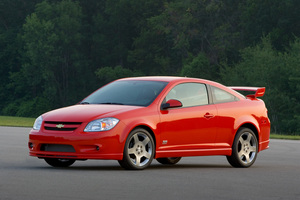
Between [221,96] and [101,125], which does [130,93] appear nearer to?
[101,125]

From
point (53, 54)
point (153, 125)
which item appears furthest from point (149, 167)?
point (53, 54)

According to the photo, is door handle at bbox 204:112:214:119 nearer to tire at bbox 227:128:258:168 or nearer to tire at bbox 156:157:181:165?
tire at bbox 227:128:258:168

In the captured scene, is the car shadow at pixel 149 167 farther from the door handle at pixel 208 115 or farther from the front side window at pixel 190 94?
the front side window at pixel 190 94

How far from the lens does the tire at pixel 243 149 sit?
48.3 ft

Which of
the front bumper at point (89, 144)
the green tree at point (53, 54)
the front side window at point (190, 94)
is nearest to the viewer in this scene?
the front bumper at point (89, 144)

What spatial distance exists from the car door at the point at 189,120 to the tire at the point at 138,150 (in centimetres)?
34

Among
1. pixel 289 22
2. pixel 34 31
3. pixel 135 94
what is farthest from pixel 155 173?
pixel 34 31

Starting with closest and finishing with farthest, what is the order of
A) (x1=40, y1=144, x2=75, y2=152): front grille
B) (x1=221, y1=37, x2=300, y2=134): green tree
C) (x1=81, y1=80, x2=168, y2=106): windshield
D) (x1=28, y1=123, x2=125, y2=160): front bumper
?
1. (x1=28, y1=123, x2=125, y2=160): front bumper
2. (x1=40, y1=144, x2=75, y2=152): front grille
3. (x1=81, y1=80, x2=168, y2=106): windshield
4. (x1=221, y1=37, x2=300, y2=134): green tree

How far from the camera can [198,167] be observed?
1468 centimetres

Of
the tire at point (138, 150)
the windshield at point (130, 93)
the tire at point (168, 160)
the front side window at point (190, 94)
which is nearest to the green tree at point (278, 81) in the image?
the tire at point (168, 160)

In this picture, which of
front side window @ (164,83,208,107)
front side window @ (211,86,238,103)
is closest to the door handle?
front side window @ (164,83,208,107)

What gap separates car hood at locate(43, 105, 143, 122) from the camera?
12.9 meters

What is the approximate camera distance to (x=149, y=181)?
459 inches

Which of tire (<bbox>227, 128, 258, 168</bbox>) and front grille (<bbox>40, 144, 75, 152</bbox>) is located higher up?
front grille (<bbox>40, 144, 75, 152</bbox>)
